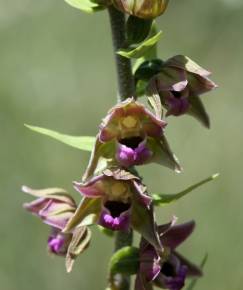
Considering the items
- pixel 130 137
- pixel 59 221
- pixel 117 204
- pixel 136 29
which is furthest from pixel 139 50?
pixel 59 221

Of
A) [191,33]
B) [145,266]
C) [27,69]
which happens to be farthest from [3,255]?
[191,33]

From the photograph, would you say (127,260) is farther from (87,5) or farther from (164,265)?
(87,5)

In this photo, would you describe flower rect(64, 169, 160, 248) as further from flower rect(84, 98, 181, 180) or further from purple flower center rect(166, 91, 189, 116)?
purple flower center rect(166, 91, 189, 116)

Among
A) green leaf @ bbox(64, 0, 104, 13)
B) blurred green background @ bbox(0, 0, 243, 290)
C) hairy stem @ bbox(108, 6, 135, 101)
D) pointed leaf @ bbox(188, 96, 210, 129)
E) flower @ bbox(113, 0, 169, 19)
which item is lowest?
blurred green background @ bbox(0, 0, 243, 290)

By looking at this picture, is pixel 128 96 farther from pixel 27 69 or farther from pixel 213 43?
pixel 213 43

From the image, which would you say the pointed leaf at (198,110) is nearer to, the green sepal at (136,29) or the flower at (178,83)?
the flower at (178,83)

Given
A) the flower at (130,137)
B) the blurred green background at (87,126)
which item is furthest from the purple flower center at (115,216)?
the blurred green background at (87,126)

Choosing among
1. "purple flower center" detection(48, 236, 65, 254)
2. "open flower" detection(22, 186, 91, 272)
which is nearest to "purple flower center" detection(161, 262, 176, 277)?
"open flower" detection(22, 186, 91, 272)
